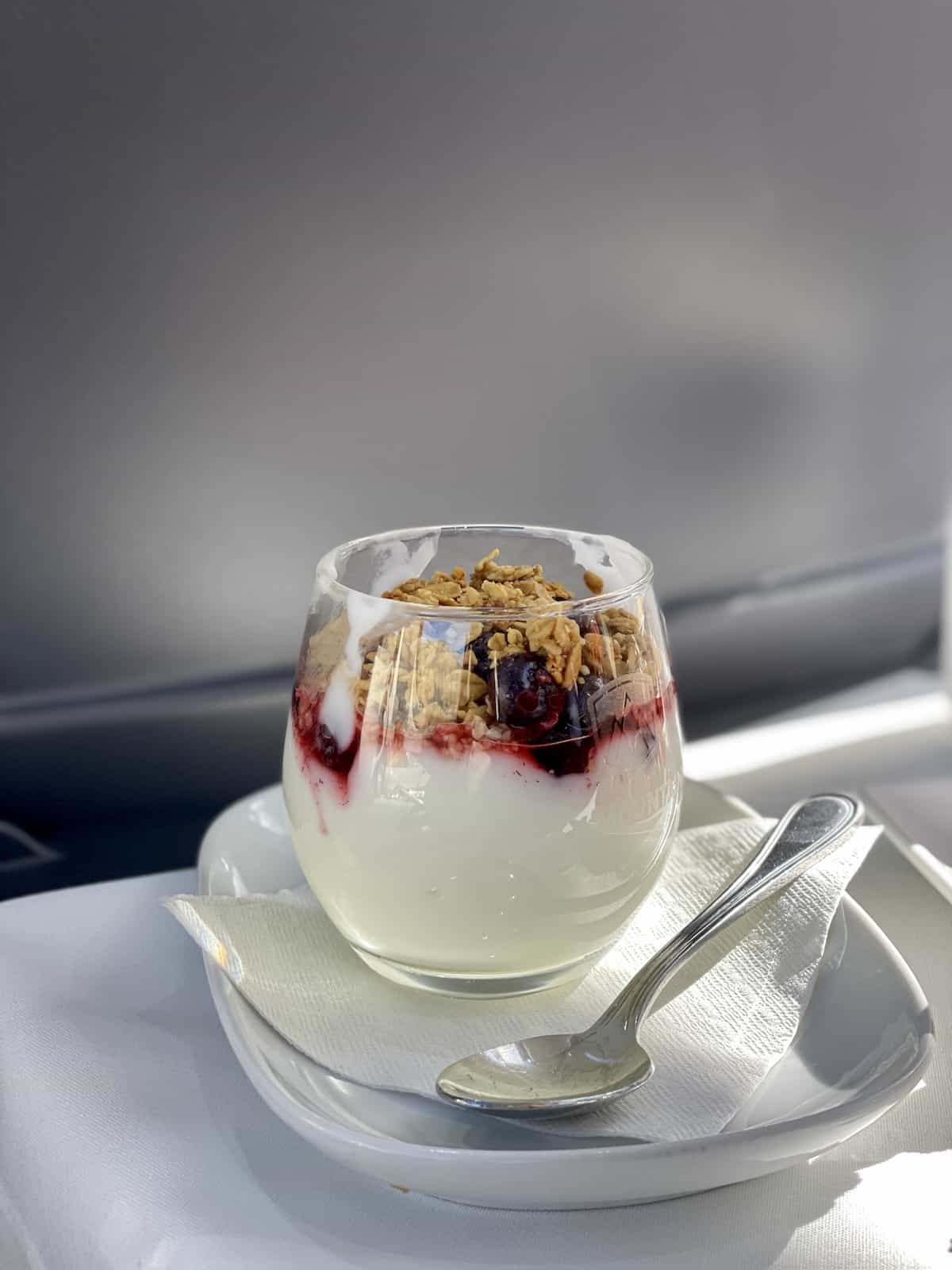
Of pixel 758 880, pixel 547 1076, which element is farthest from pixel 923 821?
pixel 547 1076

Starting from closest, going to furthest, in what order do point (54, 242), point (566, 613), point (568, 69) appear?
point (566, 613), point (54, 242), point (568, 69)

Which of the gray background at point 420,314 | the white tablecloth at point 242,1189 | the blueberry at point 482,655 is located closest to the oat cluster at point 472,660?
the blueberry at point 482,655

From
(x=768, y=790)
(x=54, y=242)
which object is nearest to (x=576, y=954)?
(x=768, y=790)

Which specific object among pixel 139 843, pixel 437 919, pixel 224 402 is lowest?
pixel 139 843

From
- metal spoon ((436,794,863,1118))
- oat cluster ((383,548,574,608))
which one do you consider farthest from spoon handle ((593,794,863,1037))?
oat cluster ((383,548,574,608))

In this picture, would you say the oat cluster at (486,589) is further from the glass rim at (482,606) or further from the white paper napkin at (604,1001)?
the white paper napkin at (604,1001)

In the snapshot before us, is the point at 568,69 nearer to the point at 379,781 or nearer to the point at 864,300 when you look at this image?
the point at 864,300

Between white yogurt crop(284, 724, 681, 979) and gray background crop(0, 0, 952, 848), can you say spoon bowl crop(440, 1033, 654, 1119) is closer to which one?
white yogurt crop(284, 724, 681, 979)
